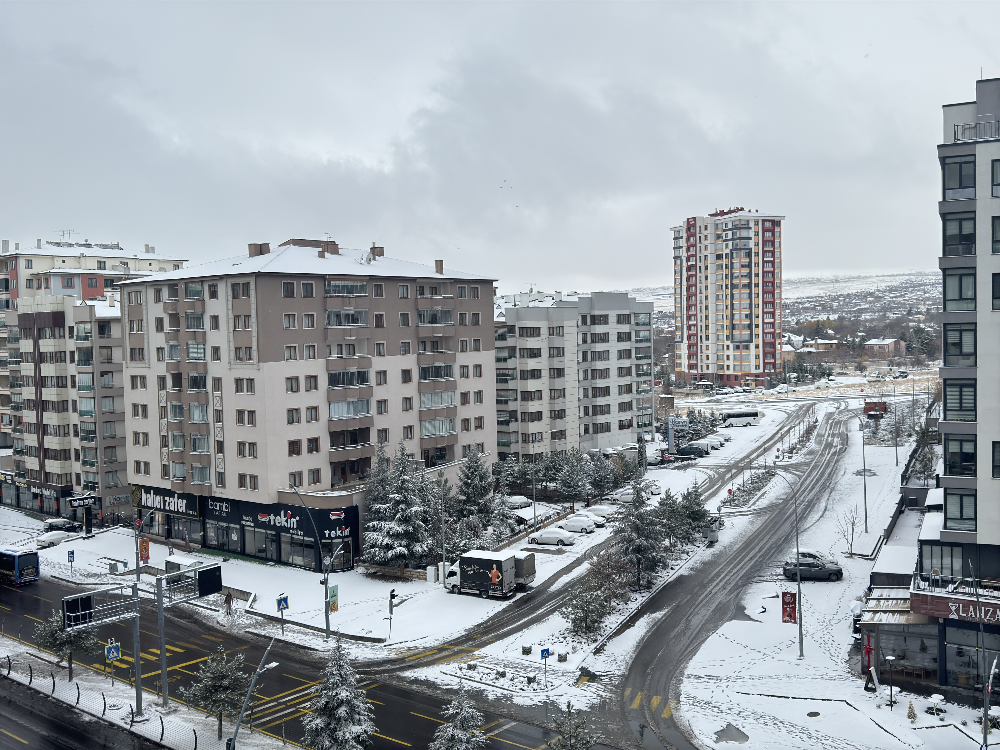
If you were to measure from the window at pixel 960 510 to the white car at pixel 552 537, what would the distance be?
3079 centimetres

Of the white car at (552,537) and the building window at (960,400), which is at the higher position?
the building window at (960,400)

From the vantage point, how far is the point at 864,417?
135 m

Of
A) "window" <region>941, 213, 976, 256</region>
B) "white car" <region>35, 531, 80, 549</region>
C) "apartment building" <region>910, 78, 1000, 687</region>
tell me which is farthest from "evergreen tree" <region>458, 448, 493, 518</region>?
"window" <region>941, 213, 976, 256</region>

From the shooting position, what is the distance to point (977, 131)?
142ft

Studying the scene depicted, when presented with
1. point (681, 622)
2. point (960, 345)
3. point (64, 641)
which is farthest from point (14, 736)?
point (960, 345)

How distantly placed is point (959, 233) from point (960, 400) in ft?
27.7

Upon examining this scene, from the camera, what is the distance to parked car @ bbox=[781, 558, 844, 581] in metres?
56.9

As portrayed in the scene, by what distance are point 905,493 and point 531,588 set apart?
112 ft

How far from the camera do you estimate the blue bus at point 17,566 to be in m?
64.2

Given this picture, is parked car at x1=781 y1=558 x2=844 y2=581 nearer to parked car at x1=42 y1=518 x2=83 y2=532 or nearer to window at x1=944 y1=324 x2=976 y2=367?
window at x1=944 y1=324 x2=976 y2=367

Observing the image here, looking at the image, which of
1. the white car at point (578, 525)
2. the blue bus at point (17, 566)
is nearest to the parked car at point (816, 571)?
the white car at point (578, 525)

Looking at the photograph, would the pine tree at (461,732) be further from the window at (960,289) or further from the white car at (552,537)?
the white car at (552,537)

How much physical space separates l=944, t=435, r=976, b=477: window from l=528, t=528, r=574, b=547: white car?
31331 mm

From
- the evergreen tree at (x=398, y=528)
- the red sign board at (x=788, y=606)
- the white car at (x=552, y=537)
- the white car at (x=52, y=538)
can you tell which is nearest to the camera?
the red sign board at (x=788, y=606)
